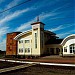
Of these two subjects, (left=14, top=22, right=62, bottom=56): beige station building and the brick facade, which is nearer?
(left=14, top=22, right=62, bottom=56): beige station building

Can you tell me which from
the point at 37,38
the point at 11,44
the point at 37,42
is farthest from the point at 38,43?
the point at 11,44

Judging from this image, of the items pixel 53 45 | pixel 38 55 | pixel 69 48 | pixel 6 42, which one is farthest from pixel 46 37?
pixel 6 42

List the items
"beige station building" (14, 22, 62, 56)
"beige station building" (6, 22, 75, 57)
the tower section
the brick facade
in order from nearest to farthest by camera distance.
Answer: "beige station building" (6, 22, 75, 57), the tower section, "beige station building" (14, 22, 62, 56), the brick facade

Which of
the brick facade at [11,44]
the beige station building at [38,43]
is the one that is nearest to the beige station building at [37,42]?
the beige station building at [38,43]

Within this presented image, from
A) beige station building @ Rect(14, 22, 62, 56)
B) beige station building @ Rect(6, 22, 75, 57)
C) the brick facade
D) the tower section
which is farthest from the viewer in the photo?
the brick facade

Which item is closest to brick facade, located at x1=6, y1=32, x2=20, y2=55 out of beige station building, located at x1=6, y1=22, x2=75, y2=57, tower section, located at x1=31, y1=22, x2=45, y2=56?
beige station building, located at x1=6, y1=22, x2=75, y2=57

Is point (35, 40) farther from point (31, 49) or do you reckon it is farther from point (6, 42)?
point (6, 42)

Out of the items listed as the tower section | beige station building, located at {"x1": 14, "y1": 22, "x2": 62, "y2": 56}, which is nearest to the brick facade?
beige station building, located at {"x1": 14, "y1": 22, "x2": 62, "y2": 56}

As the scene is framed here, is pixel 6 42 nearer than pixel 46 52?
No

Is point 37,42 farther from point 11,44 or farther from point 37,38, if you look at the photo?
point 11,44

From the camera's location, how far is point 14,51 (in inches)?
1965

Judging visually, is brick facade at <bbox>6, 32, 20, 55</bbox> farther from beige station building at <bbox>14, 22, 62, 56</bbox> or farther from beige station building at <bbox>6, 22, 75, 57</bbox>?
beige station building at <bbox>14, 22, 62, 56</bbox>

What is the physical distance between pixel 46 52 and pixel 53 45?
2935mm

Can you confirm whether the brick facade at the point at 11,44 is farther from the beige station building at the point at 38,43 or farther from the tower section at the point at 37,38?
the tower section at the point at 37,38
